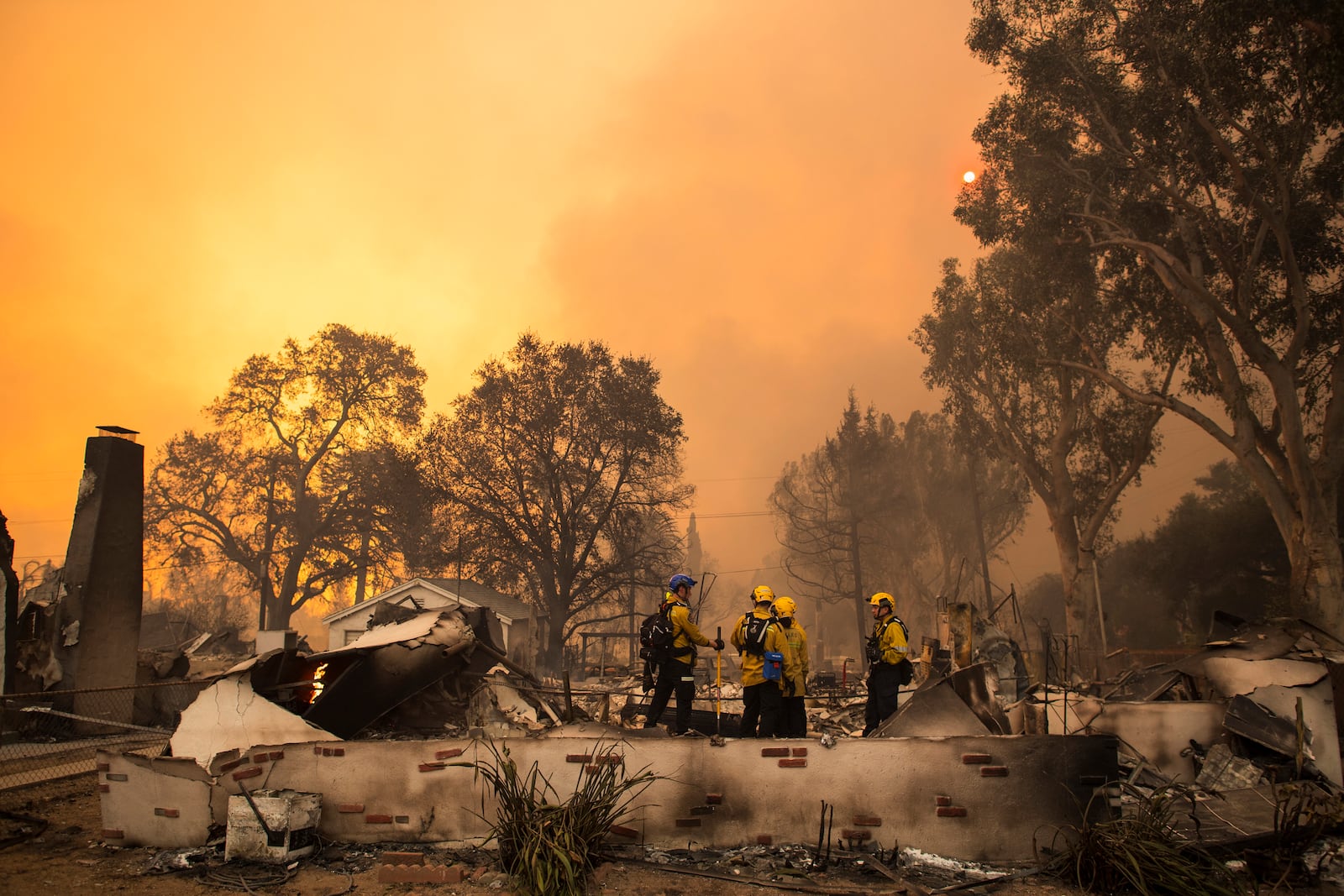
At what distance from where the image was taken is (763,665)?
26.9 feet

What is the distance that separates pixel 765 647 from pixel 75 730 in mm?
11606

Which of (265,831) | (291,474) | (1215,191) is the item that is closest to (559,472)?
(291,474)

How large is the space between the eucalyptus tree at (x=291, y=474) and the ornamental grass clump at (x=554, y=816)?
29409 mm

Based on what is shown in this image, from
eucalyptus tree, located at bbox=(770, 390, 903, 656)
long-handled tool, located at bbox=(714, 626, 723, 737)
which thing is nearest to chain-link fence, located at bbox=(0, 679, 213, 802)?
long-handled tool, located at bbox=(714, 626, 723, 737)

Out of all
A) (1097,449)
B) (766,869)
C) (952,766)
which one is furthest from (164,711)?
(1097,449)

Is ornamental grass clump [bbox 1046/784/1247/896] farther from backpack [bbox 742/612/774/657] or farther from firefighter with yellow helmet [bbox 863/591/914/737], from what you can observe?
backpack [bbox 742/612/774/657]

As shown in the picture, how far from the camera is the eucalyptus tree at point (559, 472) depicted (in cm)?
3072

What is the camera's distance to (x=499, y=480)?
31.0 m

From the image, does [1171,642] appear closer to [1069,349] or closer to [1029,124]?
[1069,349]

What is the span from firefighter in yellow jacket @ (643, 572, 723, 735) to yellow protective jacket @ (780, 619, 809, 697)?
768mm

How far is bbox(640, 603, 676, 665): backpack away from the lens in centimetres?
849

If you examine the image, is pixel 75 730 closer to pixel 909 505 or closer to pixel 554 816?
pixel 554 816

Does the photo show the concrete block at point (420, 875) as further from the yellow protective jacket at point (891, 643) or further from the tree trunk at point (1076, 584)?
the tree trunk at point (1076, 584)

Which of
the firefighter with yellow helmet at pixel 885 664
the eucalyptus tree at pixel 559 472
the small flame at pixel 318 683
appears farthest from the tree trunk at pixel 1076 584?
the small flame at pixel 318 683
